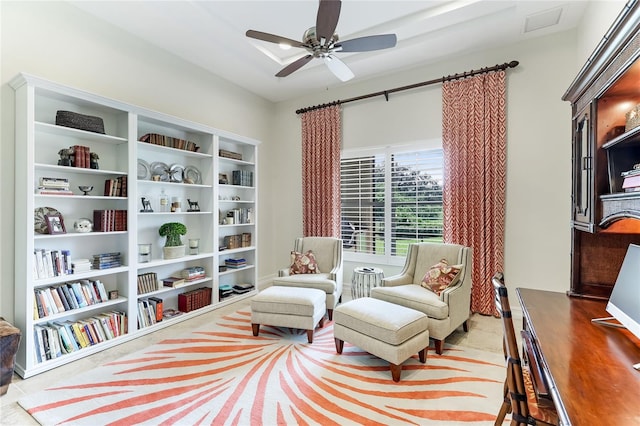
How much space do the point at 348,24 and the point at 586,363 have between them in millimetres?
3626

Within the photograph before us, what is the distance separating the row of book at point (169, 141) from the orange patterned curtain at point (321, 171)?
1763mm

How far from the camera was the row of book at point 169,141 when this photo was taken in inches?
131

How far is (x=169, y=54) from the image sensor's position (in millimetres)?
3707

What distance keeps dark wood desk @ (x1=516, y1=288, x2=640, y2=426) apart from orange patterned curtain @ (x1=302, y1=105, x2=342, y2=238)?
10.3 ft

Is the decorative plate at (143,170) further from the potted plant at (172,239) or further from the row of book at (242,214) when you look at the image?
the row of book at (242,214)

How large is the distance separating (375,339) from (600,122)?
2.04m

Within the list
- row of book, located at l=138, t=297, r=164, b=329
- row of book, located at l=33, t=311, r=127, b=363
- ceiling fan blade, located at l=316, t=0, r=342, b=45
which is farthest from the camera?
row of book, located at l=138, t=297, r=164, b=329

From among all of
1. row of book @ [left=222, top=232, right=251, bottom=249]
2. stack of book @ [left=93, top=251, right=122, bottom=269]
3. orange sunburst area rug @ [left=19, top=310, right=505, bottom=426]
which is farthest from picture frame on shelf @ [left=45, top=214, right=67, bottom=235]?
row of book @ [left=222, top=232, right=251, bottom=249]

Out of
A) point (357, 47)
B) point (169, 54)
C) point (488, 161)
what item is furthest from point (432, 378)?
point (169, 54)

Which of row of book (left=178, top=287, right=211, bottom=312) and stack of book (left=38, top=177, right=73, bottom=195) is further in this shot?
row of book (left=178, top=287, right=211, bottom=312)

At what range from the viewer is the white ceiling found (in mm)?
2930

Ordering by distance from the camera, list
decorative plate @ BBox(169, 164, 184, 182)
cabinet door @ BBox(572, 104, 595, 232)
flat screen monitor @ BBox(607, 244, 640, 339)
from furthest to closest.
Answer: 1. decorative plate @ BBox(169, 164, 184, 182)
2. cabinet door @ BBox(572, 104, 595, 232)
3. flat screen monitor @ BBox(607, 244, 640, 339)

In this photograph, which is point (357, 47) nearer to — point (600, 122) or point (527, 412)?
point (600, 122)

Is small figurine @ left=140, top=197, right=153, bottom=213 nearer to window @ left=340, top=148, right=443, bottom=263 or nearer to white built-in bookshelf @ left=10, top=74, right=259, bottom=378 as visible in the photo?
white built-in bookshelf @ left=10, top=74, right=259, bottom=378
